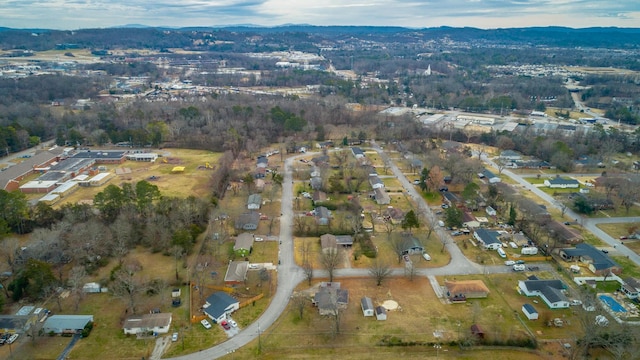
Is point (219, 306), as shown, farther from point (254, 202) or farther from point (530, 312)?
point (530, 312)

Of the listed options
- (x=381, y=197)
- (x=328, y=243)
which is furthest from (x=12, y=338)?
(x=381, y=197)

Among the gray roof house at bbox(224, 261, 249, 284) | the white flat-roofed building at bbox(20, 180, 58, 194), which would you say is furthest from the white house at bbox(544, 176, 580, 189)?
the white flat-roofed building at bbox(20, 180, 58, 194)

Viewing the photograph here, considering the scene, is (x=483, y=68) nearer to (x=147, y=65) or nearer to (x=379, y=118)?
(x=379, y=118)

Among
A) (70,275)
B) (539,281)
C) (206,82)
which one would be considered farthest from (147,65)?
(539,281)

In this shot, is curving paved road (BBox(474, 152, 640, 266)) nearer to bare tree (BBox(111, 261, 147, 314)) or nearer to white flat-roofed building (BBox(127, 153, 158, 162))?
bare tree (BBox(111, 261, 147, 314))

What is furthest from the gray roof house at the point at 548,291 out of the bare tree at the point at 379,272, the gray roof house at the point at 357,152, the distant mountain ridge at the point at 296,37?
the distant mountain ridge at the point at 296,37

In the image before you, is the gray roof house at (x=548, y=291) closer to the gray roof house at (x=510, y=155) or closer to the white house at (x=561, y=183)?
the white house at (x=561, y=183)

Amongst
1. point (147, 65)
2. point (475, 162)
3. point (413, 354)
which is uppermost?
point (147, 65)
